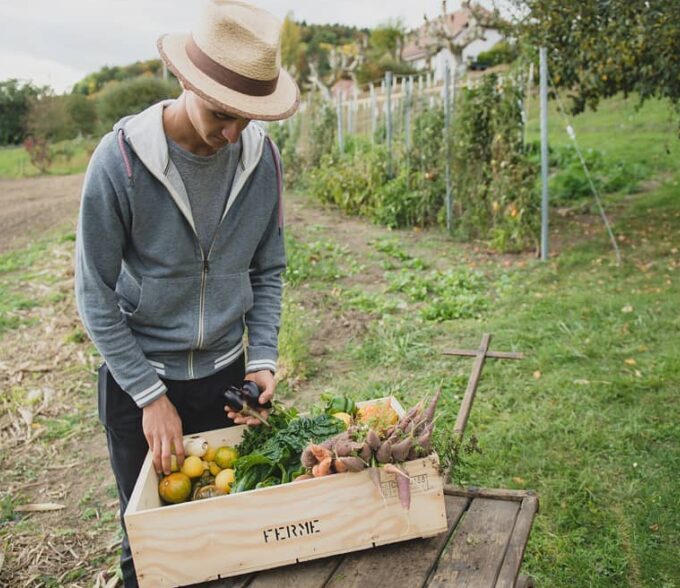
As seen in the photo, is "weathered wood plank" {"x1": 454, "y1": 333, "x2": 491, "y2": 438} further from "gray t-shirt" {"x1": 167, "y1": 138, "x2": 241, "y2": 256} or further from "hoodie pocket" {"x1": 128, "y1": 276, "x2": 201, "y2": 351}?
"gray t-shirt" {"x1": 167, "y1": 138, "x2": 241, "y2": 256}

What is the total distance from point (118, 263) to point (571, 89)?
8746mm

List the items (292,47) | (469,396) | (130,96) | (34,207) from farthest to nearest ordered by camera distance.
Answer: (292,47) < (130,96) < (34,207) < (469,396)

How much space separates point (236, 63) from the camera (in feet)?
6.42

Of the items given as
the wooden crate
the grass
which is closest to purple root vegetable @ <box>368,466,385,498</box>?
the wooden crate

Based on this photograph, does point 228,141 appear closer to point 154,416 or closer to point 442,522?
point 154,416

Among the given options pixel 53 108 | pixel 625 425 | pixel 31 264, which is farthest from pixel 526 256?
pixel 53 108

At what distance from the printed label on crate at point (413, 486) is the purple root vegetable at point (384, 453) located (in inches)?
2.7

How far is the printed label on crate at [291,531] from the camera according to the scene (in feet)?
6.13

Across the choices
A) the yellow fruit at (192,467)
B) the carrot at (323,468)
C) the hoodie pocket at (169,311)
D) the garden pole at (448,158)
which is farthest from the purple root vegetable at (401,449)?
the garden pole at (448,158)

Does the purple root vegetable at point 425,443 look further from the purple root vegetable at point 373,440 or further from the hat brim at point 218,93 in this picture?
the hat brim at point 218,93

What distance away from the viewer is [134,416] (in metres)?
2.35

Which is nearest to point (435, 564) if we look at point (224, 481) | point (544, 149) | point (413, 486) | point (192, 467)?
point (413, 486)

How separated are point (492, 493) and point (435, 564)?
1.30 feet

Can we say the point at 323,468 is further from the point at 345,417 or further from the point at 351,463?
the point at 345,417
